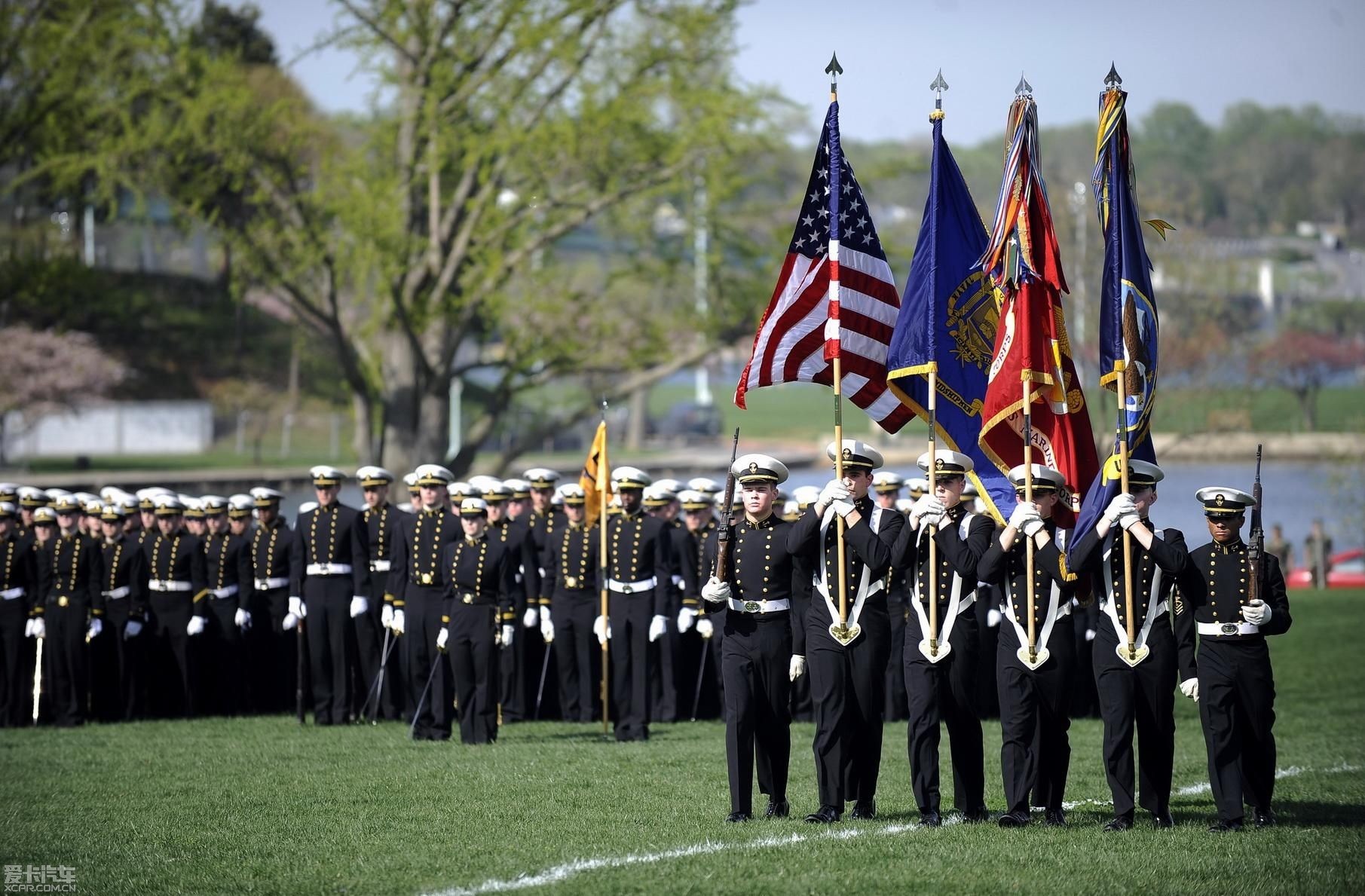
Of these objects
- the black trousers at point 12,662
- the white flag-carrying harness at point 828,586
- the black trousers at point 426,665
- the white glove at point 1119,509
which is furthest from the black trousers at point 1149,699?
the black trousers at point 12,662

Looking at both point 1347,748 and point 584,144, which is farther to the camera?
point 584,144

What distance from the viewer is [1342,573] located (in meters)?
31.4

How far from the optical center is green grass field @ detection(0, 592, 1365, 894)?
27.0 feet

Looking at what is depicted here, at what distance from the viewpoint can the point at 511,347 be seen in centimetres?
2698

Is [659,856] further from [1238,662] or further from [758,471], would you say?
[1238,662]

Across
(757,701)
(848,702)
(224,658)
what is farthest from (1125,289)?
(224,658)

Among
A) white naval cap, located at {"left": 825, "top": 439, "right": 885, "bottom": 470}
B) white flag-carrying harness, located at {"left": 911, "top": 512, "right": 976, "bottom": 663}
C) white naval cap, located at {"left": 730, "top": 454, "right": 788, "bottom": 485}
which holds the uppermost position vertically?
white naval cap, located at {"left": 825, "top": 439, "right": 885, "bottom": 470}

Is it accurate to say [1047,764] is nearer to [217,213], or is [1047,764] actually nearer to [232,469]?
[217,213]

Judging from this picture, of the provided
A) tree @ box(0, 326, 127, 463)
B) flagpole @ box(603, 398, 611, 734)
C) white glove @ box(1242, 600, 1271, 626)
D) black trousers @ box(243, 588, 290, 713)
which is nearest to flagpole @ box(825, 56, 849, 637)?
white glove @ box(1242, 600, 1271, 626)

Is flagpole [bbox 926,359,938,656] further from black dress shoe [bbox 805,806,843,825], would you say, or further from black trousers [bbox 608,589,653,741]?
black trousers [bbox 608,589,653,741]

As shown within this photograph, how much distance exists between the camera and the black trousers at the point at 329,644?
14977 mm

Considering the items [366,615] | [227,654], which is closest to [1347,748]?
[366,615]

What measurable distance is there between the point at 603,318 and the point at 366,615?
13.1m

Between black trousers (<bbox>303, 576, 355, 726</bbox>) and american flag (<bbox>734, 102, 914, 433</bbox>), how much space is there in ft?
18.7
